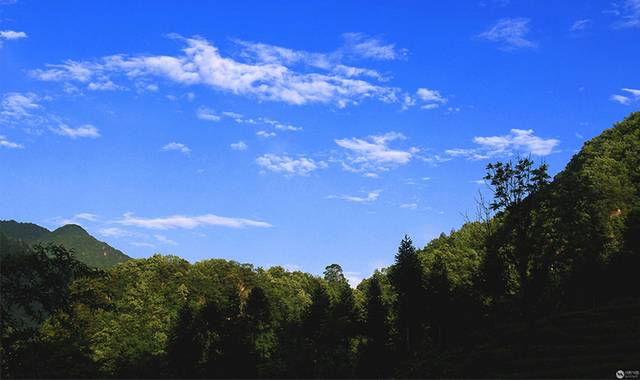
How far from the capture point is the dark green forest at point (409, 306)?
2539cm

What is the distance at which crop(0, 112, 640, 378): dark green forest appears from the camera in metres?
25.4

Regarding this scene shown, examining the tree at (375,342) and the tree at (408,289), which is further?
the tree at (408,289)

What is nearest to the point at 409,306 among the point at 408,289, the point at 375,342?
the point at 408,289

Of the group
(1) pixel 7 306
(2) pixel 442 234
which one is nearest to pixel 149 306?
(2) pixel 442 234

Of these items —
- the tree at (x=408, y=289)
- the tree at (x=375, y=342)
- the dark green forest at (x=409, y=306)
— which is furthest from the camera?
the tree at (x=408, y=289)

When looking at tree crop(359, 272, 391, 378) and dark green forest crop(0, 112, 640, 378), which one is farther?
tree crop(359, 272, 391, 378)

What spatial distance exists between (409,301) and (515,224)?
30.8 meters

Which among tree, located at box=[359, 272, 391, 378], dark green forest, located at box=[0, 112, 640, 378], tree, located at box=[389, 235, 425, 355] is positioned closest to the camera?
dark green forest, located at box=[0, 112, 640, 378]

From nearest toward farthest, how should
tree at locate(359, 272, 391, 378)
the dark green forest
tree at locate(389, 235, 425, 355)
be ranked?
the dark green forest < tree at locate(359, 272, 391, 378) < tree at locate(389, 235, 425, 355)

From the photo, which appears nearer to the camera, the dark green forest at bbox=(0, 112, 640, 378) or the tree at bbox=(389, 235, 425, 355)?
the dark green forest at bbox=(0, 112, 640, 378)

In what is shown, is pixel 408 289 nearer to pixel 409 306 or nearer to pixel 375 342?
pixel 409 306

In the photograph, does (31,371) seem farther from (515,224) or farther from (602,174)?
(602,174)

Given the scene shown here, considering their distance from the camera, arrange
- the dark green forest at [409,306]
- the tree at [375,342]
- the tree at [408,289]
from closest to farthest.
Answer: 1. the dark green forest at [409,306]
2. the tree at [375,342]
3. the tree at [408,289]

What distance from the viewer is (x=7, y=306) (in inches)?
893
